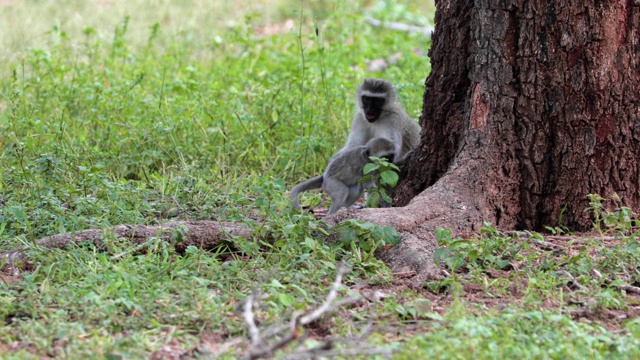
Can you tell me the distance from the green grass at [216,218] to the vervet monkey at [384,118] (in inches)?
15.7

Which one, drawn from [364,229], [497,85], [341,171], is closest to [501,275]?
[364,229]

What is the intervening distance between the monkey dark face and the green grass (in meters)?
0.44

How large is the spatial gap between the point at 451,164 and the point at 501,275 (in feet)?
3.49

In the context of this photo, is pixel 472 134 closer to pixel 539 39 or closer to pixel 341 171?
pixel 539 39

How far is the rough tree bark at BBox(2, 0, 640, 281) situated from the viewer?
517 cm

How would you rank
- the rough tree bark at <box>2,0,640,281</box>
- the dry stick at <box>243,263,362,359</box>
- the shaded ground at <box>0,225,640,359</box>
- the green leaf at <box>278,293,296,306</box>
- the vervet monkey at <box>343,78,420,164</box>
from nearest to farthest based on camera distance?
the dry stick at <box>243,263,362,359</box>
the shaded ground at <box>0,225,640,359</box>
the green leaf at <box>278,293,296,306</box>
the rough tree bark at <box>2,0,640,281</box>
the vervet monkey at <box>343,78,420,164</box>

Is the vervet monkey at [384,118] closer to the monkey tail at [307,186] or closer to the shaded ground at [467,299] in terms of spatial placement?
the monkey tail at [307,186]

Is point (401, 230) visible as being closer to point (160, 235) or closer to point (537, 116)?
point (537, 116)

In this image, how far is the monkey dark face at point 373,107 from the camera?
7.18 meters

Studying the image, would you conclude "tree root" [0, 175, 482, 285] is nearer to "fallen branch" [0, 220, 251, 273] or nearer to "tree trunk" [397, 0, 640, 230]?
"fallen branch" [0, 220, 251, 273]

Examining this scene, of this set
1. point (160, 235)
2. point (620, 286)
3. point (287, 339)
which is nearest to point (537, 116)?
point (620, 286)

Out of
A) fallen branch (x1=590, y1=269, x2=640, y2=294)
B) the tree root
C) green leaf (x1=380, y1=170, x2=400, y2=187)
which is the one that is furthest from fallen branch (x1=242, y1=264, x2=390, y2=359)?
green leaf (x1=380, y1=170, x2=400, y2=187)

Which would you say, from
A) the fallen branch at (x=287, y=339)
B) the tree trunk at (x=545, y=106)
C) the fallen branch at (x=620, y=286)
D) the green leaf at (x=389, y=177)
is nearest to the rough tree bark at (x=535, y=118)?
the tree trunk at (x=545, y=106)

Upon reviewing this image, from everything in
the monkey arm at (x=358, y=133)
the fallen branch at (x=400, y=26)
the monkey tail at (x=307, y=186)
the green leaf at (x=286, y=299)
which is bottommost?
the monkey tail at (x=307, y=186)
